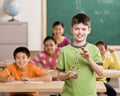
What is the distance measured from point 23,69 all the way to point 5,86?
47cm

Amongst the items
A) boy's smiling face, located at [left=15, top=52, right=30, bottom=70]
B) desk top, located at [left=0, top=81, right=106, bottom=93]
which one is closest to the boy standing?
desk top, located at [left=0, top=81, right=106, bottom=93]

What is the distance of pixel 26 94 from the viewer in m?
3.11

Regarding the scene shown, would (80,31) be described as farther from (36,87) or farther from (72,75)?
(36,87)

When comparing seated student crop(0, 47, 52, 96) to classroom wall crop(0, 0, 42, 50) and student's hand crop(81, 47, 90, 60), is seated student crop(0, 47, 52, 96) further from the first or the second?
classroom wall crop(0, 0, 42, 50)

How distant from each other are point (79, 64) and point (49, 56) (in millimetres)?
2129

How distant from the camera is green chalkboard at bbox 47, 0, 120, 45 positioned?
673cm

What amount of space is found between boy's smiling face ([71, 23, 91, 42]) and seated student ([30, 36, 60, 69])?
2.08 meters

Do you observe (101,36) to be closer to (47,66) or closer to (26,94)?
(47,66)

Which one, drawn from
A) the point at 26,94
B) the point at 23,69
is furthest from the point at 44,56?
the point at 26,94

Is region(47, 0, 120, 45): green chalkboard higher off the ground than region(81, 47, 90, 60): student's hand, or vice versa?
region(47, 0, 120, 45): green chalkboard

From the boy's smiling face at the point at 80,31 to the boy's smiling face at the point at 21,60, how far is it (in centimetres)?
126

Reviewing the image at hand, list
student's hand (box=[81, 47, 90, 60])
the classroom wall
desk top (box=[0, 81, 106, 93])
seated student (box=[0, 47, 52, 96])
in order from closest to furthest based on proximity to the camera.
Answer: student's hand (box=[81, 47, 90, 60])
desk top (box=[0, 81, 106, 93])
seated student (box=[0, 47, 52, 96])
the classroom wall

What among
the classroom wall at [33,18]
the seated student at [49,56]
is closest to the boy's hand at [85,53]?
the seated student at [49,56]

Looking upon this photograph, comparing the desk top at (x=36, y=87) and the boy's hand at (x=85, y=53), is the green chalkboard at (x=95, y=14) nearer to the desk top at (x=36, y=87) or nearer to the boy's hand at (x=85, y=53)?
the desk top at (x=36, y=87)
